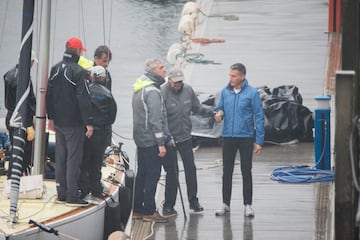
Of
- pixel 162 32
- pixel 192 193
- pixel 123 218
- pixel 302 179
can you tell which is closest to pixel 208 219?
pixel 192 193

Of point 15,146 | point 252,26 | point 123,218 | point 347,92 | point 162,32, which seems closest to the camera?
point 347,92

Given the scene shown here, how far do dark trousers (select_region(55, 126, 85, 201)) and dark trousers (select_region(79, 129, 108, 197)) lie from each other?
0.80 ft

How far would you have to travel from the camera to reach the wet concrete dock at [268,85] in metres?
13.2

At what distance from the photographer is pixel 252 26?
30.2m

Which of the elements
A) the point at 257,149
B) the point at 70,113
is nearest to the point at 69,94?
the point at 70,113

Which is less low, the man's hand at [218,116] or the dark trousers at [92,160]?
the man's hand at [218,116]

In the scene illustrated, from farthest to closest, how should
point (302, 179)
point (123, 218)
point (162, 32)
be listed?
point (162, 32) → point (302, 179) → point (123, 218)

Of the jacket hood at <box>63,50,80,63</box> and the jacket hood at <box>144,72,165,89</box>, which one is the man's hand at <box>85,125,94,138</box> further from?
the jacket hood at <box>144,72,165,89</box>

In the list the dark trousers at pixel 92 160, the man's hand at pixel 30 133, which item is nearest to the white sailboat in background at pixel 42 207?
the man's hand at pixel 30 133

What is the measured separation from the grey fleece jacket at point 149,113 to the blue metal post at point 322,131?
2.93m

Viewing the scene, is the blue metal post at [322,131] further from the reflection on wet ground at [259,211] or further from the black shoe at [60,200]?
the black shoe at [60,200]

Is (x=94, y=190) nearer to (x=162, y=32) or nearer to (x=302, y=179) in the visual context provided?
(x=302, y=179)

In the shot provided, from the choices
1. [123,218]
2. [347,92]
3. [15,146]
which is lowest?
[123,218]

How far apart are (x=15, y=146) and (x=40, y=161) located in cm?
122
